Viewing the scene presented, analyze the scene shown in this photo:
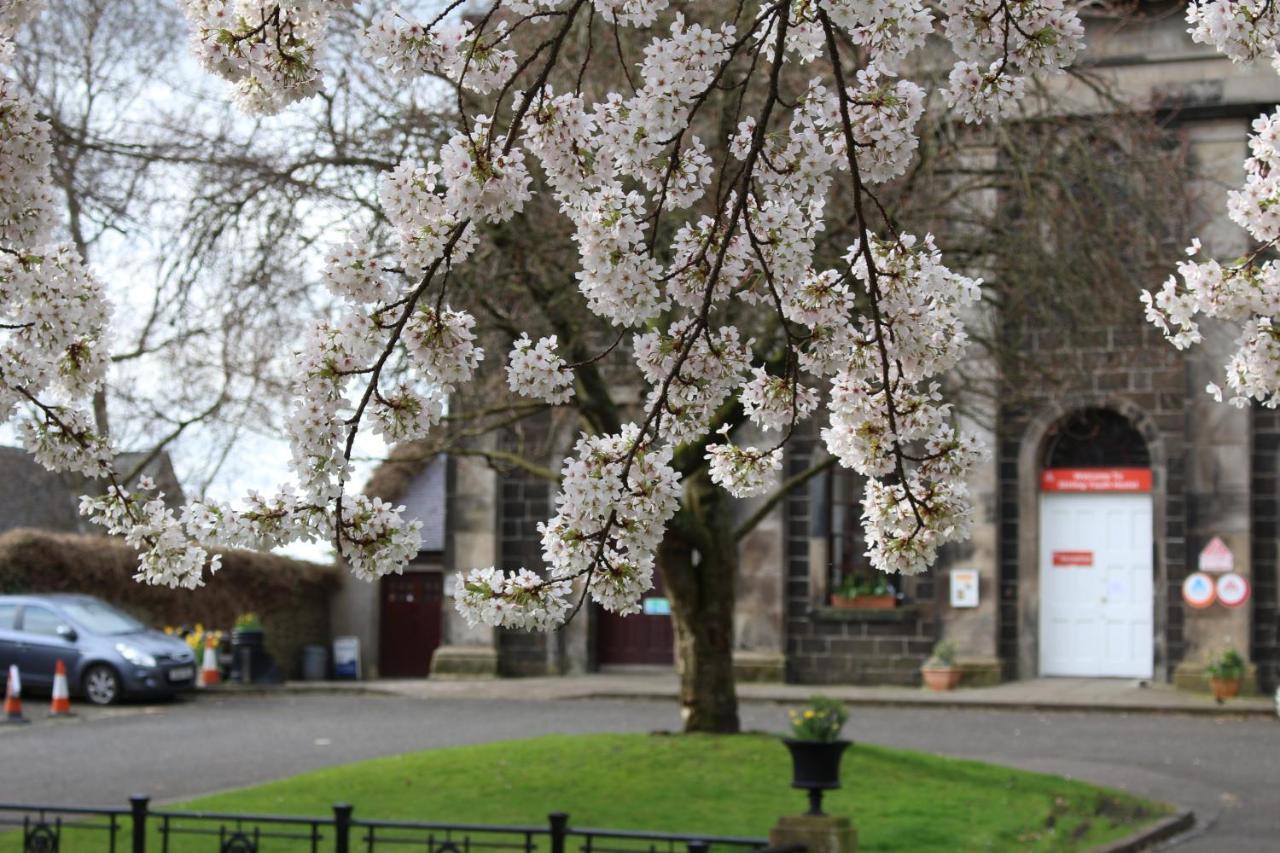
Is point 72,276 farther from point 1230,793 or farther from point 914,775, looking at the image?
point 1230,793

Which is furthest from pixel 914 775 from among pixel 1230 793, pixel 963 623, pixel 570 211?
pixel 963 623

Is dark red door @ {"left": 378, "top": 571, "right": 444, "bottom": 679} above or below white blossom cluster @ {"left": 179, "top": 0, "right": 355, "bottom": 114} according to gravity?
below

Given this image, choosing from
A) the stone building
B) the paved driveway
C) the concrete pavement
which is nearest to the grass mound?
the paved driveway

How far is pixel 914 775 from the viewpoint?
16.7 m

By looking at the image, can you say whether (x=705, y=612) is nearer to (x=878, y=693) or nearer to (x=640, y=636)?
(x=878, y=693)

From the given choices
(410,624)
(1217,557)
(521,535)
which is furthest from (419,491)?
(1217,557)

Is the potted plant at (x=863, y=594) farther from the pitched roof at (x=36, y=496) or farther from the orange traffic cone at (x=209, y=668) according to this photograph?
the pitched roof at (x=36, y=496)

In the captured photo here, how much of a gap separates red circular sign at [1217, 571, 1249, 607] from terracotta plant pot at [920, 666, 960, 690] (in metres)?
4.10

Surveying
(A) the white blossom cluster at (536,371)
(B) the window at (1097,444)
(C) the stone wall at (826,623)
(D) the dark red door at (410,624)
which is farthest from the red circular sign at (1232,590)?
(A) the white blossom cluster at (536,371)

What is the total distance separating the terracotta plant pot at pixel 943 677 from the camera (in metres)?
29.7

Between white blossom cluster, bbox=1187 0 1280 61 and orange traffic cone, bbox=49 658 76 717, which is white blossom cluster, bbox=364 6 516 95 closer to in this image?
white blossom cluster, bbox=1187 0 1280 61

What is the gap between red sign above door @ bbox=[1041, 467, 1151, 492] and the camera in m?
29.8

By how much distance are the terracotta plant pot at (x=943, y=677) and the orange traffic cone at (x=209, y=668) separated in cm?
1129

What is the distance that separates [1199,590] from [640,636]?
32.4 feet
